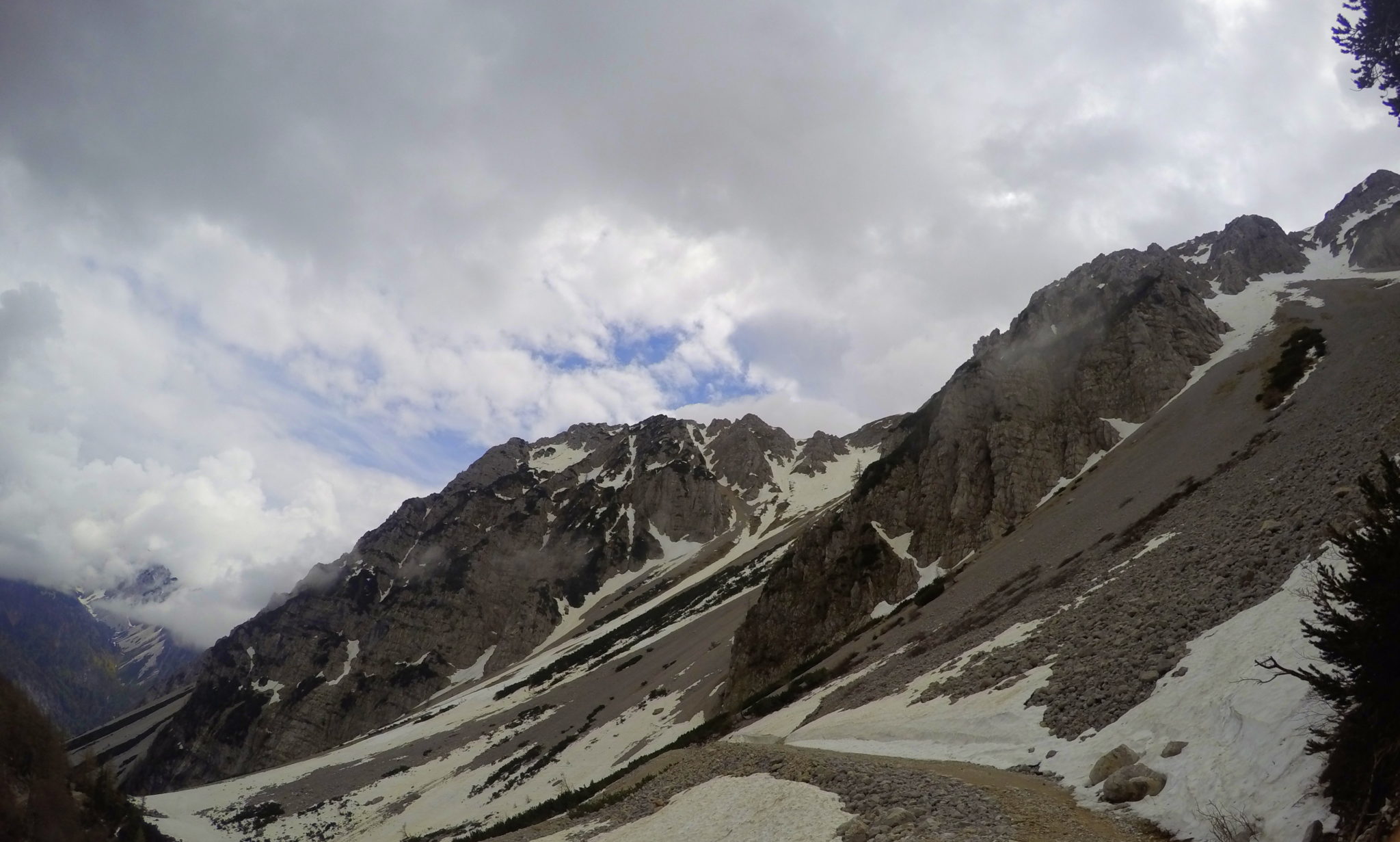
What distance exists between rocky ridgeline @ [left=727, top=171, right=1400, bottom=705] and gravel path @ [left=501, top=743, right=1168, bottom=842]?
33992 millimetres

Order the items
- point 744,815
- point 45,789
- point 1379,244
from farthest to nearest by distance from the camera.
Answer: point 1379,244 < point 45,789 < point 744,815

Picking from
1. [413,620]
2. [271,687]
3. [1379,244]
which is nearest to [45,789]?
[413,620]

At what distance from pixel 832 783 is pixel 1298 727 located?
7.79 m

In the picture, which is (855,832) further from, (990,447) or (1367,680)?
(990,447)

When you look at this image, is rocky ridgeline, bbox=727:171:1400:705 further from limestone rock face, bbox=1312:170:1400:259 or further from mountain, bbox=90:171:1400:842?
limestone rock face, bbox=1312:170:1400:259

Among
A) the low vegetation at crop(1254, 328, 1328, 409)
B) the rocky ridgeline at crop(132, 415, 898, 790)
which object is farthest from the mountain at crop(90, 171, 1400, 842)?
the rocky ridgeline at crop(132, 415, 898, 790)

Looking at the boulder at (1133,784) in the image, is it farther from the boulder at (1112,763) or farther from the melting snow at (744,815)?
the melting snow at (744,815)

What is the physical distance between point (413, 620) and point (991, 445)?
15264cm

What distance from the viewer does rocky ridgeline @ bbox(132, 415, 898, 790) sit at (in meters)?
144

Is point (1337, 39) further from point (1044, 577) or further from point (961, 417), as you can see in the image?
point (961, 417)

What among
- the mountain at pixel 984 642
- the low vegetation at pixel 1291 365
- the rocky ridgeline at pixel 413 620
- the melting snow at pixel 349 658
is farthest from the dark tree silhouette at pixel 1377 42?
the melting snow at pixel 349 658

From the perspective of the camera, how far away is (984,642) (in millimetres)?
24844

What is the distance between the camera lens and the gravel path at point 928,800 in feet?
28.6

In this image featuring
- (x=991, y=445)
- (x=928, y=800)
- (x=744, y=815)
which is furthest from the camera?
(x=991, y=445)
